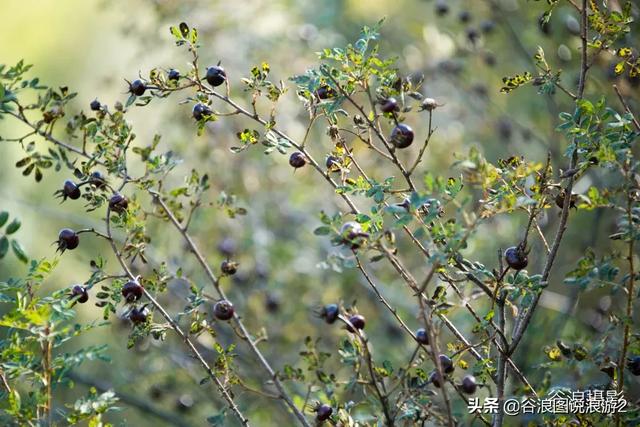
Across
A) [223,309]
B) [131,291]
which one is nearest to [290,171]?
[223,309]

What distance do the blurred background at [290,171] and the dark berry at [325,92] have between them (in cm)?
114

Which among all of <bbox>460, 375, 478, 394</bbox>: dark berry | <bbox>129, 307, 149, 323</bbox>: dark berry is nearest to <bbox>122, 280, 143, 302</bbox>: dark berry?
<bbox>129, 307, 149, 323</bbox>: dark berry

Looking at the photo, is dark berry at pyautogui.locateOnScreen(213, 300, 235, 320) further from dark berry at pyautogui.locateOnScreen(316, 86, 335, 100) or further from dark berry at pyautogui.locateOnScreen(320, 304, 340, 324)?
dark berry at pyautogui.locateOnScreen(316, 86, 335, 100)

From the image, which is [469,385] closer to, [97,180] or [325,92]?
[325,92]

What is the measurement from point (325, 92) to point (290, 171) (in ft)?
7.94

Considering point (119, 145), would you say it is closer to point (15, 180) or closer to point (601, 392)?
point (601, 392)

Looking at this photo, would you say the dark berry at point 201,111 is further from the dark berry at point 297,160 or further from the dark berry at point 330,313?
the dark berry at point 330,313

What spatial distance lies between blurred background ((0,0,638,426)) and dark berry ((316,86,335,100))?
114cm

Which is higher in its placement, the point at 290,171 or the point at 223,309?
the point at 290,171

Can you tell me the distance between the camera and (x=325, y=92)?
3.96ft

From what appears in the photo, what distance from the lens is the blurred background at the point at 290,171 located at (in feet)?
8.10

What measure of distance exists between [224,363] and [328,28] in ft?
8.72

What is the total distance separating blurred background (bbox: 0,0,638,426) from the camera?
97.2 inches

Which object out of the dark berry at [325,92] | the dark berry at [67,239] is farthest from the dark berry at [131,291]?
the dark berry at [325,92]
